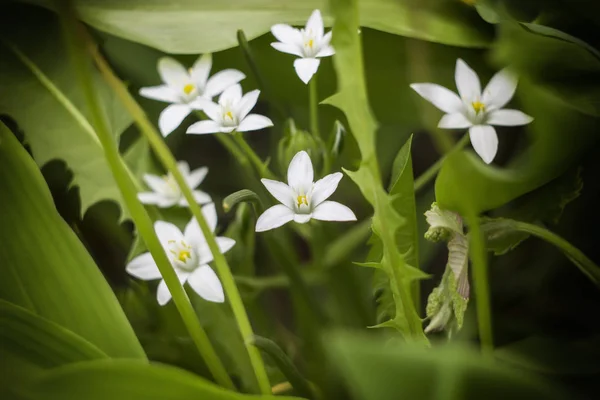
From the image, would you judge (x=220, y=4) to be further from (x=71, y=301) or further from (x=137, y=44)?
(x=71, y=301)

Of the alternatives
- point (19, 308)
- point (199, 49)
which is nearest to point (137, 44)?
point (199, 49)

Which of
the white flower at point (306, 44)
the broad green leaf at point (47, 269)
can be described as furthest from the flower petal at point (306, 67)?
the broad green leaf at point (47, 269)

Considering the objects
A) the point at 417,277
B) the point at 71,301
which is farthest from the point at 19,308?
the point at 417,277

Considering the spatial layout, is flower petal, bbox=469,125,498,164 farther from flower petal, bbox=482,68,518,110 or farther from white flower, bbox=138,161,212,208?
white flower, bbox=138,161,212,208

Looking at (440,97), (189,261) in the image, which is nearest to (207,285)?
(189,261)

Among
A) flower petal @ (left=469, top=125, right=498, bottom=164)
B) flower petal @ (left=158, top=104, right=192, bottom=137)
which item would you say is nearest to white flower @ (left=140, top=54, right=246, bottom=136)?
flower petal @ (left=158, top=104, right=192, bottom=137)

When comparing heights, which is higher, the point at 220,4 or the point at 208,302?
the point at 220,4

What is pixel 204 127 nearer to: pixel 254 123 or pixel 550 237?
pixel 254 123
